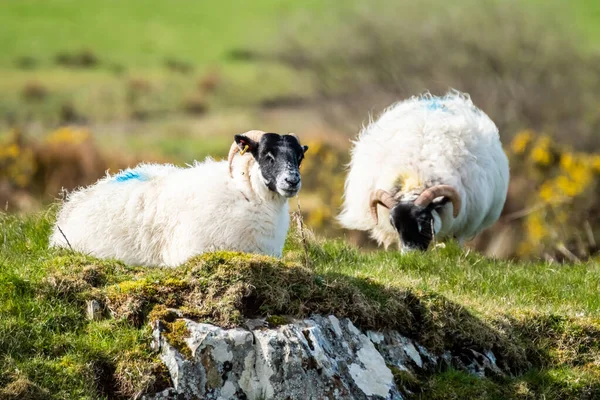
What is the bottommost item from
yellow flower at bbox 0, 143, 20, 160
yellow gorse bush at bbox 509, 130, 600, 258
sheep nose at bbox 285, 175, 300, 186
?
yellow gorse bush at bbox 509, 130, 600, 258

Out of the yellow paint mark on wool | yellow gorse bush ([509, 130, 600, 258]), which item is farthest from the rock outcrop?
yellow gorse bush ([509, 130, 600, 258])

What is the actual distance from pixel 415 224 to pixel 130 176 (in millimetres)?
4510

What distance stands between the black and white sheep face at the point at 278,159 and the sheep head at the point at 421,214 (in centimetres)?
430

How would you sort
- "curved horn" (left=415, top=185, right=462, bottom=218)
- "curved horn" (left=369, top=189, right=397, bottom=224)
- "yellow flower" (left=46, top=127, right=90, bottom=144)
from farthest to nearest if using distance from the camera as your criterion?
"yellow flower" (left=46, top=127, right=90, bottom=144) < "curved horn" (left=369, top=189, right=397, bottom=224) < "curved horn" (left=415, top=185, right=462, bottom=218)

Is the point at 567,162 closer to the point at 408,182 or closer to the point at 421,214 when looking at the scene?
the point at 408,182

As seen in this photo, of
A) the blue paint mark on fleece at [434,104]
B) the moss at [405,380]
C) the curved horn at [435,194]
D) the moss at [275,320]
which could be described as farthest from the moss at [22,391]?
the blue paint mark on fleece at [434,104]

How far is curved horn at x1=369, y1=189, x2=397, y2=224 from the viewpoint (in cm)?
1288

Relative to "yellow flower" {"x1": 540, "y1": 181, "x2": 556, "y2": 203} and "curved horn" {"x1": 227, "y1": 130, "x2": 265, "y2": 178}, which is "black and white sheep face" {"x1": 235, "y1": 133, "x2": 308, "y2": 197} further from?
"yellow flower" {"x1": 540, "y1": 181, "x2": 556, "y2": 203}

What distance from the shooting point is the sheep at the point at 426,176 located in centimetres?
1265

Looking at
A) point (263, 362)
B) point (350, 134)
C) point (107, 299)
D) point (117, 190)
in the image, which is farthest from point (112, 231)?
point (350, 134)

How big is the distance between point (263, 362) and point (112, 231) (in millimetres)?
2832

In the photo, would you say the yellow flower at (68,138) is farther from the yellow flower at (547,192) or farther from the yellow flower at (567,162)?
the yellow flower at (567,162)

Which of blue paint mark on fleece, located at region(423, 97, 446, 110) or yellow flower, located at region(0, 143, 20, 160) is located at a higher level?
blue paint mark on fleece, located at region(423, 97, 446, 110)

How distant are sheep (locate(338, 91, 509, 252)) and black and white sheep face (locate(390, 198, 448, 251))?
0.04 feet
